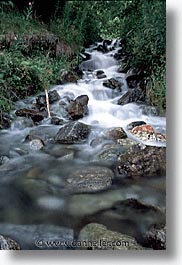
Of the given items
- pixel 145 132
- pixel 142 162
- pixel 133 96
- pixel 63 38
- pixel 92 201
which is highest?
pixel 63 38

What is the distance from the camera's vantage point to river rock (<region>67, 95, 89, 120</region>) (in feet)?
5.98

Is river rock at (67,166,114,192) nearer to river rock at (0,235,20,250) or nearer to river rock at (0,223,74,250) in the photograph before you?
river rock at (0,223,74,250)

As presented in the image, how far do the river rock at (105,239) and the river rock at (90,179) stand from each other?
174mm

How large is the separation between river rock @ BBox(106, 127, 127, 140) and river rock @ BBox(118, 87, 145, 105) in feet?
0.50

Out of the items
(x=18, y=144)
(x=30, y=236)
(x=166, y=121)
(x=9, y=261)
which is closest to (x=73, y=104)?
(x=18, y=144)

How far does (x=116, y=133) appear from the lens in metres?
1.77

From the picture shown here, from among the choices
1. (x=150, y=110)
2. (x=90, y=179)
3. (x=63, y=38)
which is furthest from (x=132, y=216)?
(x=63, y=38)

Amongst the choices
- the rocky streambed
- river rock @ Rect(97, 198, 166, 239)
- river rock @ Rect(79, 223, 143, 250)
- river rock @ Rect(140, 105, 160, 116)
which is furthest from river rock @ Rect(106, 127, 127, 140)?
river rock @ Rect(79, 223, 143, 250)

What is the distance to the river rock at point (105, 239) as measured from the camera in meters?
1.56

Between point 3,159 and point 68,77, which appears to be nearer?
point 3,159

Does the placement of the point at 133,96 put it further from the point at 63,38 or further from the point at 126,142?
the point at 63,38

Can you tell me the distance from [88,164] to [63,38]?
629mm

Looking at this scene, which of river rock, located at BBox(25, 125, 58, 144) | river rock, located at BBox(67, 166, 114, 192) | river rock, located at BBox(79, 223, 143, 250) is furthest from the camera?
river rock, located at BBox(25, 125, 58, 144)

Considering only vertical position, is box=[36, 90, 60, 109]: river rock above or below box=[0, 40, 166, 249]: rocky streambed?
above
